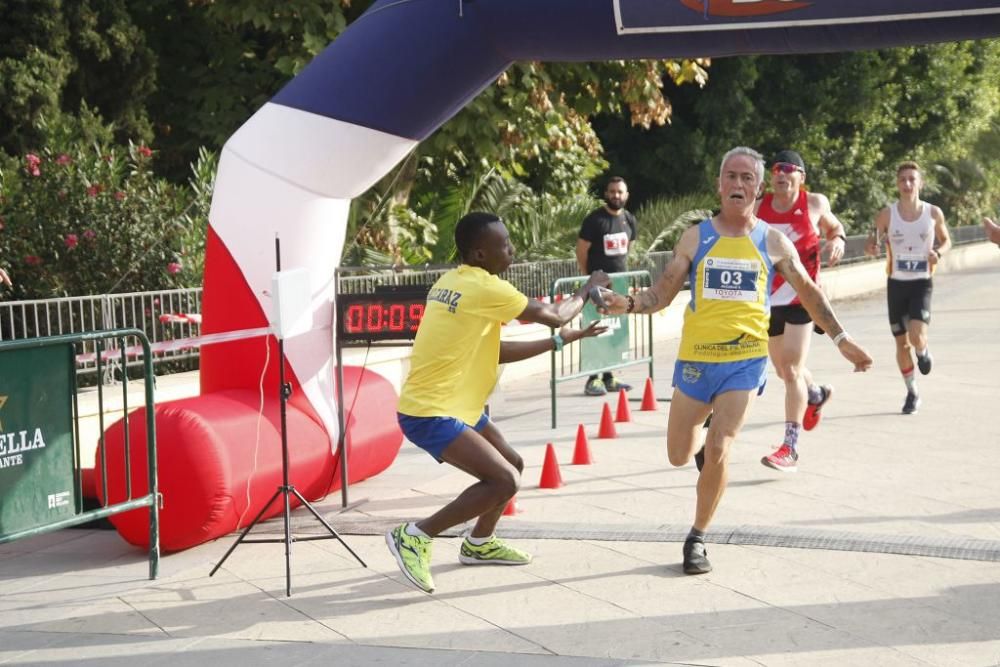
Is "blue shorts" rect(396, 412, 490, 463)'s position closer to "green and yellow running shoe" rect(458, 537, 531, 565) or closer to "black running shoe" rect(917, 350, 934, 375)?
"green and yellow running shoe" rect(458, 537, 531, 565)

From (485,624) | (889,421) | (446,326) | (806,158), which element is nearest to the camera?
(485,624)

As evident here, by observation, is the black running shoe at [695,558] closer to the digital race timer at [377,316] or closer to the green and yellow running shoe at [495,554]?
the green and yellow running shoe at [495,554]

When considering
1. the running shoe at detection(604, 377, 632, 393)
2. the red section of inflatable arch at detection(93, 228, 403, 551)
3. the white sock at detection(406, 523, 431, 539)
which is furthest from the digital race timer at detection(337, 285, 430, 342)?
the running shoe at detection(604, 377, 632, 393)

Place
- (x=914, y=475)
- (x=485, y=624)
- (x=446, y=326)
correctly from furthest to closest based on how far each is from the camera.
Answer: (x=914, y=475) → (x=446, y=326) → (x=485, y=624)

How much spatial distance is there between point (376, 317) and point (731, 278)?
242 cm

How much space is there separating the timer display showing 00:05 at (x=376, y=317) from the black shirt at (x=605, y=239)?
207 inches

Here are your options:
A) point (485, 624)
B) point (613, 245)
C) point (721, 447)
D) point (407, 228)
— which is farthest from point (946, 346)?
point (485, 624)

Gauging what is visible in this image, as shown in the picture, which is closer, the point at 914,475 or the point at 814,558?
the point at 814,558

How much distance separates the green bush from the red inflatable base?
5.43 meters

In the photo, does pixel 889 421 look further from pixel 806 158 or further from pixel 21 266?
pixel 806 158

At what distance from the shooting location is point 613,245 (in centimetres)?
1310

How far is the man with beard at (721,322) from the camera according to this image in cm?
645

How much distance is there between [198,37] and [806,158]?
1534 centimetres

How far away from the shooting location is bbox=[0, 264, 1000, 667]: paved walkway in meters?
5.38
